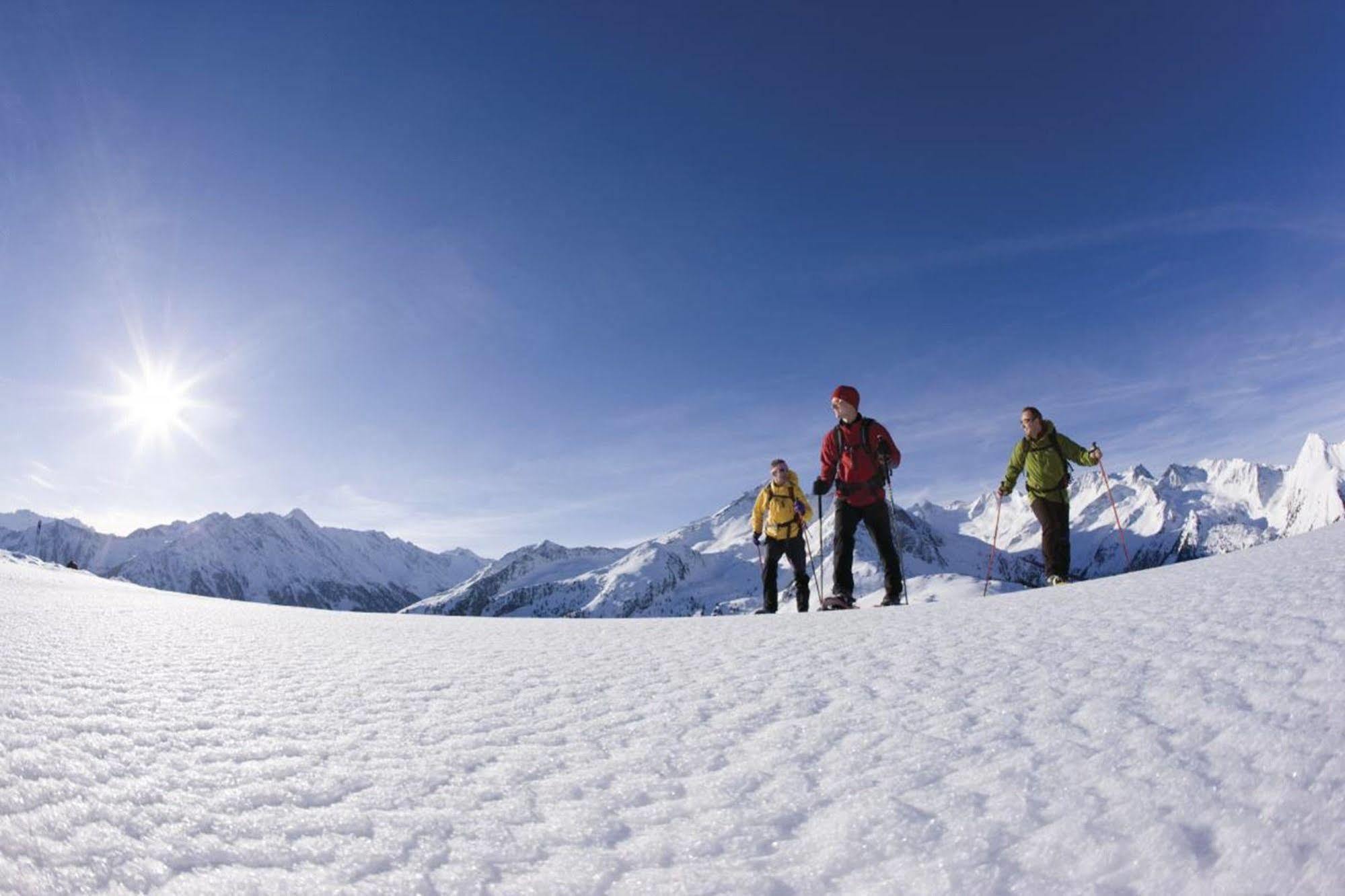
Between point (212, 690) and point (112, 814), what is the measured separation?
56.5 inches

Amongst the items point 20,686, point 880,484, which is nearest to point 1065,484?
point 880,484

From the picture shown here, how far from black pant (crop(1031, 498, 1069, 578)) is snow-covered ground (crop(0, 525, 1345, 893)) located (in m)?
5.38

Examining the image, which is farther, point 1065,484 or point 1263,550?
point 1065,484

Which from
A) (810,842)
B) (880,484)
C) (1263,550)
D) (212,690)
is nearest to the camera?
(810,842)

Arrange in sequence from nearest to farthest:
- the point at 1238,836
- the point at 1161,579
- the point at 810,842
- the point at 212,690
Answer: the point at 1238,836 → the point at 810,842 → the point at 212,690 → the point at 1161,579

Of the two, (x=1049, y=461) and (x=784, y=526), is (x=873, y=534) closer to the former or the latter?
(x=784, y=526)

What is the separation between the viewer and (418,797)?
146 cm

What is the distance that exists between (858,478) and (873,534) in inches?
29.6

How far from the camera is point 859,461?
784 centimetres

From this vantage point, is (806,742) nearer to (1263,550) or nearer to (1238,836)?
(1238,836)

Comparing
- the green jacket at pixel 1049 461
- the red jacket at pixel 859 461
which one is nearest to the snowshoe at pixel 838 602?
the red jacket at pixel 859 461

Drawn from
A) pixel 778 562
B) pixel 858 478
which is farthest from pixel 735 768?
pixel 778 562

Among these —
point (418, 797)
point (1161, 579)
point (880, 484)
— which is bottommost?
point (418, 797)

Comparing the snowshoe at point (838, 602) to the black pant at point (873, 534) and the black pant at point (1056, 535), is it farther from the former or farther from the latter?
the black pant at point (1056, 535)
